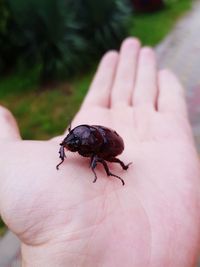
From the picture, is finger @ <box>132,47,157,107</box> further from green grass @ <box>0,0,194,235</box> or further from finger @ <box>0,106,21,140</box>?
green grass @ <box>0,0,194,235</box>

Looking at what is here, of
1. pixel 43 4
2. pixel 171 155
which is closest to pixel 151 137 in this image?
pixel 171 155

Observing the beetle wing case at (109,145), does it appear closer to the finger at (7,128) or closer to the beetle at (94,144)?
the beetle at (94,144)

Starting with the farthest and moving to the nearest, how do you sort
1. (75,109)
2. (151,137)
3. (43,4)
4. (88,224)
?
(43,4) < (75,109) < (151,137) < (88,224)

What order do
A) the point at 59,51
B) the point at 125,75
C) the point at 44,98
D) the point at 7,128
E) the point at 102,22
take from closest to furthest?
the point at 7,128, the point at 125,75, the point at 44,98, the point at 59,51, the point at 102,22

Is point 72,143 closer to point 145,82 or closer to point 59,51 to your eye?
point 145,82

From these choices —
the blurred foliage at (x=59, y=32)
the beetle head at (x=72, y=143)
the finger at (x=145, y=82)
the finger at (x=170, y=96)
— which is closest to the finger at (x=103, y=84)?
the finger at (x=145, y=82)

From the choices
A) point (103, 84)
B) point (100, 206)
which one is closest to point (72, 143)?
point (100, 206)

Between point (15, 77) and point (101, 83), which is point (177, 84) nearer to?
point (101, 83)
